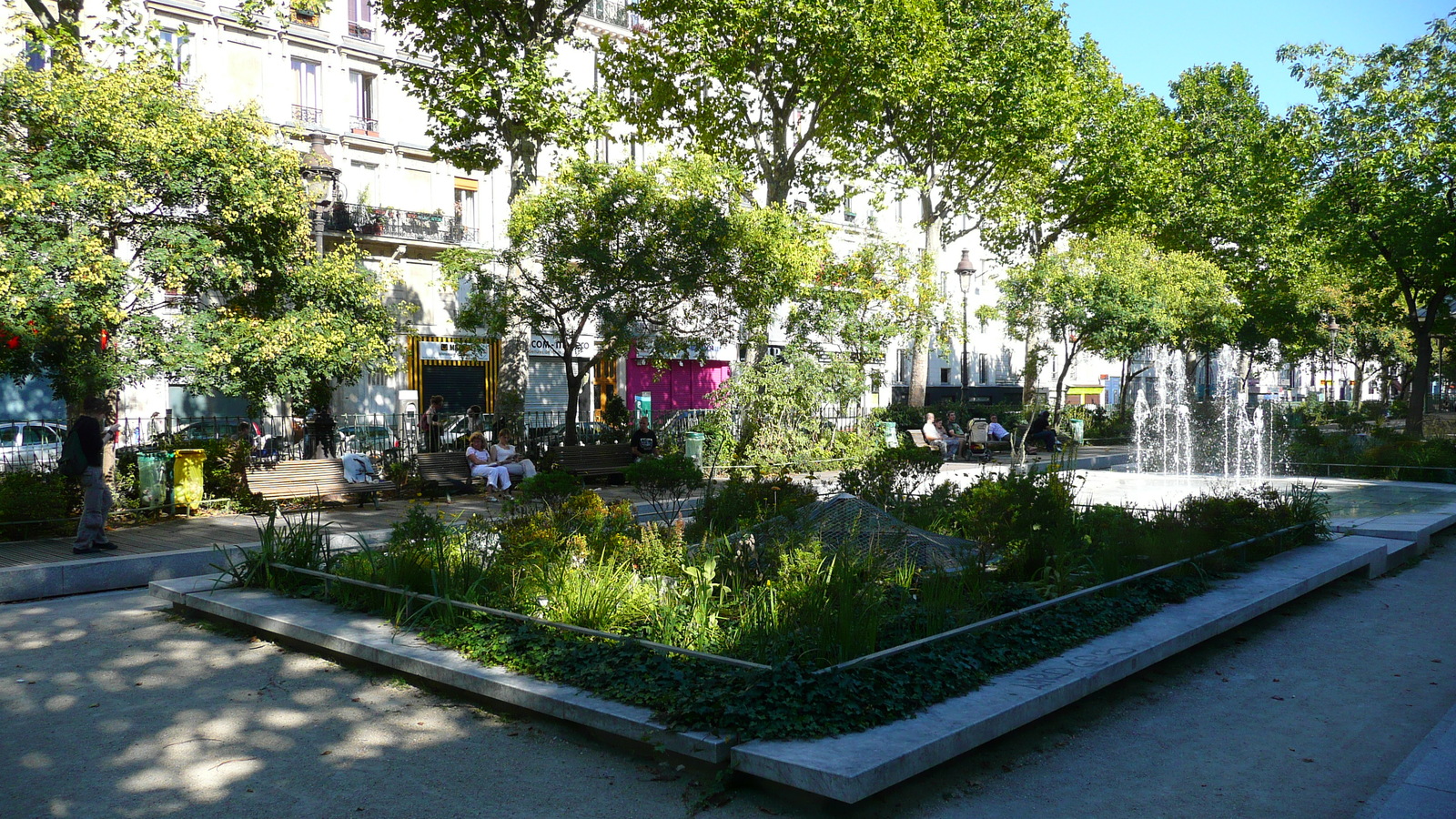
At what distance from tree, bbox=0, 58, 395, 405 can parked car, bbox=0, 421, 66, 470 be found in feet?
3.67

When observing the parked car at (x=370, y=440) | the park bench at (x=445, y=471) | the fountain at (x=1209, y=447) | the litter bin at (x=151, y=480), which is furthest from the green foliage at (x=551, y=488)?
the fountain at (x=1209, y=447)

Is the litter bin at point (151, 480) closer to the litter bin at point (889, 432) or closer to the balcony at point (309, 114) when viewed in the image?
the litter bin at point (889, 432)

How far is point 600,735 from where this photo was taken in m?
5.32

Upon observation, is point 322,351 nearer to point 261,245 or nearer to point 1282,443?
point 261,245

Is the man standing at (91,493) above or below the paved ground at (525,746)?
above

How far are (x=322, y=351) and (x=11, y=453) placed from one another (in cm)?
468

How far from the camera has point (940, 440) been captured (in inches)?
980

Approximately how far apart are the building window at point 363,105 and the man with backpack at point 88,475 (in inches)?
874

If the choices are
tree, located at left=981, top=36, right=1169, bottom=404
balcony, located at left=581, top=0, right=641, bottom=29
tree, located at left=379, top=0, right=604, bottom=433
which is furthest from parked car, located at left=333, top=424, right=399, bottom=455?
tree, located at left=981, top=36, right=1169, bottom=404

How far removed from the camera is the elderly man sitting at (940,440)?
2467cm

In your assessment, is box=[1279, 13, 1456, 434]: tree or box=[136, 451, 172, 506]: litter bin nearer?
box=[136, 451, 172, 506]: litter bin

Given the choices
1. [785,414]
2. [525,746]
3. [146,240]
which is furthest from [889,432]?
[525,746]

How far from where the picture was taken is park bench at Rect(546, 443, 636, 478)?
17.6 metres

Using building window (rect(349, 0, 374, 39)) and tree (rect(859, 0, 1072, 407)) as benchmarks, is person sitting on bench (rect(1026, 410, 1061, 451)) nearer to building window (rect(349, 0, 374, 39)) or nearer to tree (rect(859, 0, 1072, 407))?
tree (rect(859, 0, 1072, 407))
